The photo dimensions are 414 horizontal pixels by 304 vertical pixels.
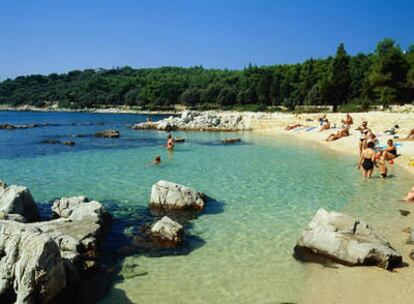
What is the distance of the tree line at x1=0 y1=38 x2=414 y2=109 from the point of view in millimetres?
61594

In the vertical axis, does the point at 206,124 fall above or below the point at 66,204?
above

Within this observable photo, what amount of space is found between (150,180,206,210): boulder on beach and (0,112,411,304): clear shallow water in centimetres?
51

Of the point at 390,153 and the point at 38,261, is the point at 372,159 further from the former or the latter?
the point at 38,261

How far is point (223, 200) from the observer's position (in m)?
15.9

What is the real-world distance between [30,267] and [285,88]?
99.0 m

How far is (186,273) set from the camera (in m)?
9.16

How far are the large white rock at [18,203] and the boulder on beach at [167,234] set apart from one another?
440 cm

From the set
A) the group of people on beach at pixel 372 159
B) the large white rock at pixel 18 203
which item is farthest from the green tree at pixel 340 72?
the large white rock at pixel 18 203

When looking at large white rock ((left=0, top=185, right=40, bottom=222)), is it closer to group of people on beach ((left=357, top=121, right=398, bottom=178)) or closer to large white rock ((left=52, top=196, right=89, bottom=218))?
large white rock ((left=52, top=196, right=89, bottom=218))

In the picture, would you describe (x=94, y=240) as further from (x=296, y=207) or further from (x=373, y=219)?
(x=373, y=219)

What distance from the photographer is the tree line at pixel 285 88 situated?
61.6 metres

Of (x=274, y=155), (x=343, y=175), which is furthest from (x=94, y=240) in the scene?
(x=274, y=155)

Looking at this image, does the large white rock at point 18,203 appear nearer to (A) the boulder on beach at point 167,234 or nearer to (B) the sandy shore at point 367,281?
(A) the boulder on beach at point 167,234

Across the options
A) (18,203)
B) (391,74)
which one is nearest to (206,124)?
(391,74)
